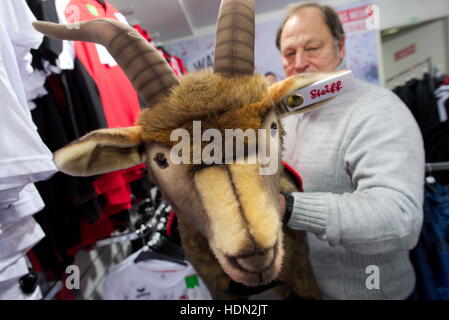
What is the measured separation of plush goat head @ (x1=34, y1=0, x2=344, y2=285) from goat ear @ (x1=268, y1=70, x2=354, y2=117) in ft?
0.05

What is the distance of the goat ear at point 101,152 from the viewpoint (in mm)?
384

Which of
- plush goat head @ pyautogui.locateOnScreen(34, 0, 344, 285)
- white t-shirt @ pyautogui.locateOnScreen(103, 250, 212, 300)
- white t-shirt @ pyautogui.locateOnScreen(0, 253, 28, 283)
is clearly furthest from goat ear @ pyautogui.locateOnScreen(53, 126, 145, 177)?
white t-shirt @ pyautogui.locateOnScreen(103, 250, 212, 300)

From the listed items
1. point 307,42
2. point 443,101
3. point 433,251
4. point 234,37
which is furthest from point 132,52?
point 443,101

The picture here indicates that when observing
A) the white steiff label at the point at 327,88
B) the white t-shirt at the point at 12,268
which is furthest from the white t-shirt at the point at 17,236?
the white steiff label at the point at 327,88

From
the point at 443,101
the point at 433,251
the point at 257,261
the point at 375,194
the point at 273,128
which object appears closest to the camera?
the point at 257,261

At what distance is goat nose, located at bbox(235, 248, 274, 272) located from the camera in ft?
1.01

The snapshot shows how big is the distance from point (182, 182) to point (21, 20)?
1.51 feet

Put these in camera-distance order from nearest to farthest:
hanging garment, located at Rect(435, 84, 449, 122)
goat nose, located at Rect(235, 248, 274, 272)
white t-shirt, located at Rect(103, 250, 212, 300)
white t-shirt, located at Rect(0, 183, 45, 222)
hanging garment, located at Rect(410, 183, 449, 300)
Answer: goat nose, located at Rect(235, 248, 274, 272) → white t-shirt, located at Rect(0, 183, 45, 222) → hanging garment, located at Rect(410, 183, 449, 300) → white t-shirt, located at Rect(103, 250, 212, 300) → hanging garment, located at Rect(435, 84, 449, 122)

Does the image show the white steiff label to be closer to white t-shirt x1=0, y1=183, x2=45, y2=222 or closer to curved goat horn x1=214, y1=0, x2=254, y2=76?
curved goat horn x1=214, y1=0, x2=254, y2=76

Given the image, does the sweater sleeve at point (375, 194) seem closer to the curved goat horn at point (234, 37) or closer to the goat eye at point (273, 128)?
the goat eye at point (273, 128)

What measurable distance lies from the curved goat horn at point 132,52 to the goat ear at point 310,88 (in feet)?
0.58

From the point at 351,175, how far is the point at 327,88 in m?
0.29

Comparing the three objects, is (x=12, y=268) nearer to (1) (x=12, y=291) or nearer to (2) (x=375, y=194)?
(1) (x=12, y=291)

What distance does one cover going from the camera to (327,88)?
41cm
